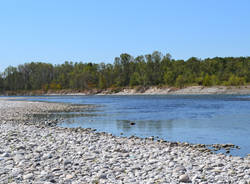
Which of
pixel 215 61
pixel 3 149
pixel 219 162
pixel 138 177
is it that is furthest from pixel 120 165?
pixel 215 61

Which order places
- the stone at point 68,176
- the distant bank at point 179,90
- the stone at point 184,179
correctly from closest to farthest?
the stone at point 184,179
the stone at point 68,176
the distant bank at point 179,90

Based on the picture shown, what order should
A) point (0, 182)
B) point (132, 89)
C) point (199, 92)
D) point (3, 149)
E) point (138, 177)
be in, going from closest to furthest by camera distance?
point (0, 182), point (138, 177), point (3, 149), point (199, 92), point (132, 89)

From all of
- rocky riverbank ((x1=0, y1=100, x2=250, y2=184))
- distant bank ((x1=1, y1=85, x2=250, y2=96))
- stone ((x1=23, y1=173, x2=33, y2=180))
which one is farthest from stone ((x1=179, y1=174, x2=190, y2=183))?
distant bank ((x1=1, y1=85, x2=250, y2=96))

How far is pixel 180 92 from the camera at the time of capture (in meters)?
163

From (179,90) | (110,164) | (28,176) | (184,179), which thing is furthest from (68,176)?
(179,90)

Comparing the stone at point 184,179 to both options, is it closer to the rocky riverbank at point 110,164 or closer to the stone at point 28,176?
the rocky riverbank at point 110,164

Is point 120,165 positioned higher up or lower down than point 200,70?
lower down

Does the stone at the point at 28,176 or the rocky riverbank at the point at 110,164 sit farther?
the rocky riverbank at the point at 110,164

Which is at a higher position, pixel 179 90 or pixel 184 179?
pixel 179 90

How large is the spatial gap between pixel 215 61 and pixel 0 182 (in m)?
195

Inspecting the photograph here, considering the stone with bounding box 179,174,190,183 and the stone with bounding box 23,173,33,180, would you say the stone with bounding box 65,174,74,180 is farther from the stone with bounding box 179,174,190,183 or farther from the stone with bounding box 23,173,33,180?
the stone with bounding box 179,174,190,183

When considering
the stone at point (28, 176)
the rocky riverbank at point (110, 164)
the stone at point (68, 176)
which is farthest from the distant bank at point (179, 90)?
the stone at point (28, 176)

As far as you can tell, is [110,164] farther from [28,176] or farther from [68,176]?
[28,176]

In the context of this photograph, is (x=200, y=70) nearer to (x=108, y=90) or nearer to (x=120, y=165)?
(x=108, y=90)
